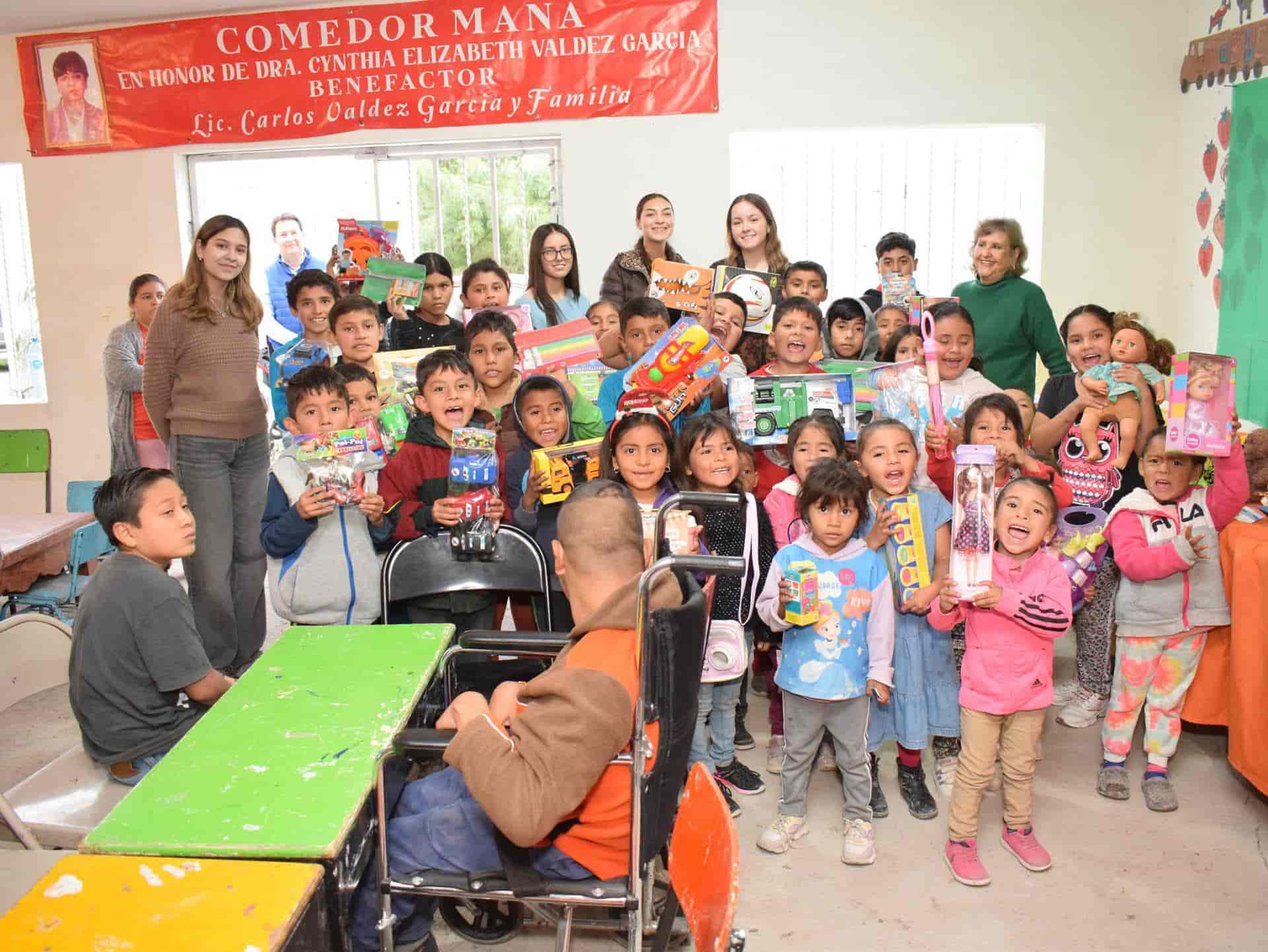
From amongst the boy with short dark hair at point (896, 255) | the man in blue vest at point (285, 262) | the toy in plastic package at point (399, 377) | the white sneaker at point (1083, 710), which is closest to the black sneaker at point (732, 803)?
the white sneaker at point (1083, 710)

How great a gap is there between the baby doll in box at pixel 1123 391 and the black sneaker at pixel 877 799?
130cm

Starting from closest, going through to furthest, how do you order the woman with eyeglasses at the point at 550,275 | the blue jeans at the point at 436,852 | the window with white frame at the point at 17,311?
the blue jeans at the point at 436,852, the woman with eyeglasses at the point at 550,275, the window with white frame at the point at 17,311

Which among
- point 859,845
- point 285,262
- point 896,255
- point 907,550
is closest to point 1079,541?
point 907,550

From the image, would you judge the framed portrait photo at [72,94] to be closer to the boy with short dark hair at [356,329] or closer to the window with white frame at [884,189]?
the boy with short dark hair at [356,329]

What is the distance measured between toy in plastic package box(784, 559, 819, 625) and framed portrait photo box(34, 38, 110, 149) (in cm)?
627

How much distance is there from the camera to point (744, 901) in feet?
9.27

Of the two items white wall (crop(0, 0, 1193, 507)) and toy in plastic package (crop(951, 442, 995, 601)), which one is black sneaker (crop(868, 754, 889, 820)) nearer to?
toy in plastic package (crop(951, 442, 995, 601))

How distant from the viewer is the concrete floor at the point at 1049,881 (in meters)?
2.66

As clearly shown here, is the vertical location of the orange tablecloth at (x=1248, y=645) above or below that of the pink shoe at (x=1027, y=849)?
above

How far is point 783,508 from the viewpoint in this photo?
3.36 metres

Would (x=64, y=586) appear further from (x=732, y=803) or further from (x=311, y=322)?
(x=732, y=803)

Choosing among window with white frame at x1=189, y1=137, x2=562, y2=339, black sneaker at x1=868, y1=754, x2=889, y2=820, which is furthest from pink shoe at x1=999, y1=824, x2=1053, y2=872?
window with white frame at x1=189, y1=137, x2=562, y2=339

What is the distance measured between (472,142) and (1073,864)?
5511 millimetres

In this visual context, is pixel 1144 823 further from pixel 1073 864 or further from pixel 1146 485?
pixel 1146 485
